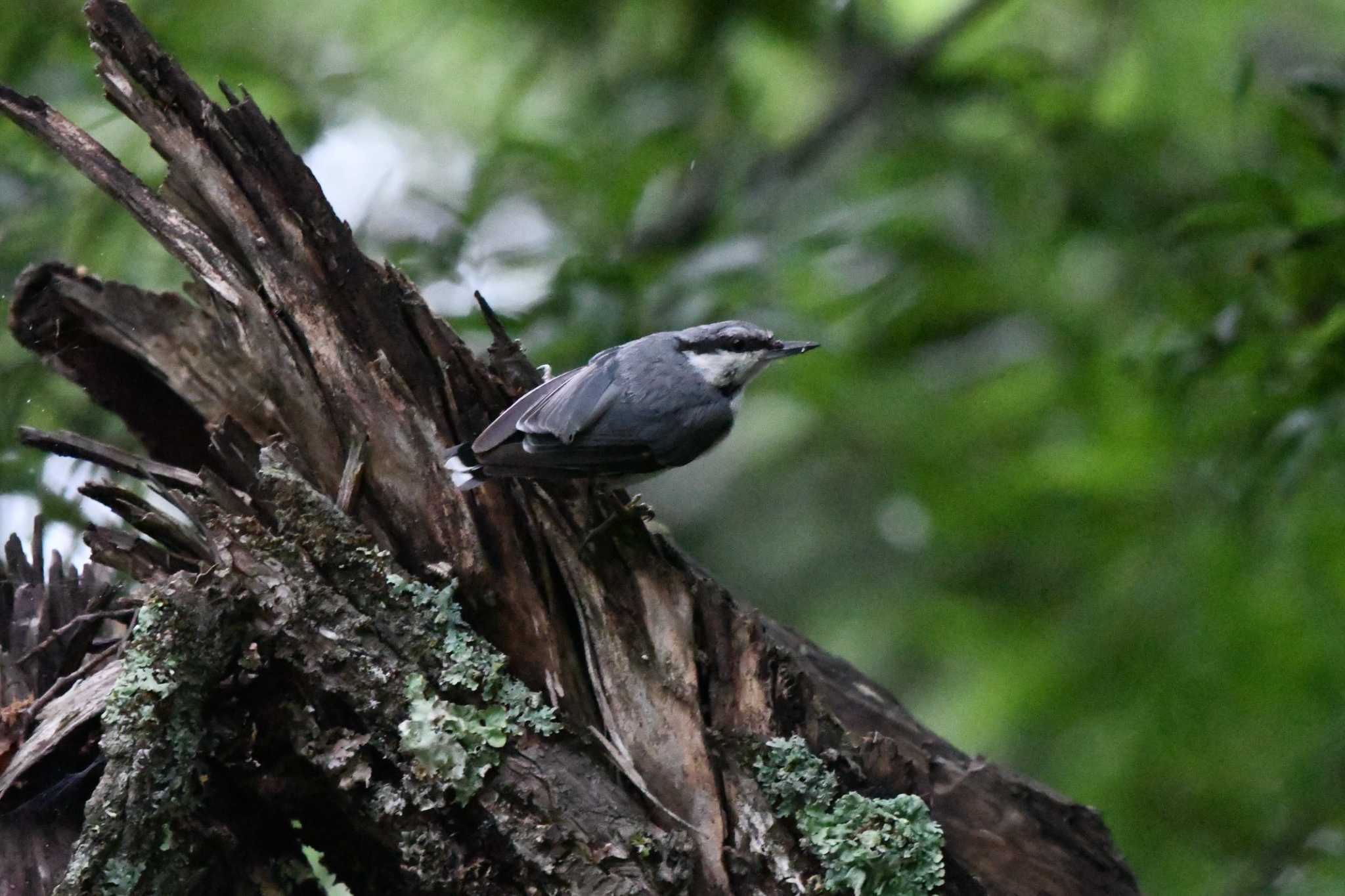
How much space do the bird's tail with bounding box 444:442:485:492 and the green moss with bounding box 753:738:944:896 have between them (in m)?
0.74

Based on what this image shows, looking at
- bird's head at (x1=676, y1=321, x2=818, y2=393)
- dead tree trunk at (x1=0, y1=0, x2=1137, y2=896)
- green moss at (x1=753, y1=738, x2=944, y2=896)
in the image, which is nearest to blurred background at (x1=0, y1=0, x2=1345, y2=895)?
bird's head at (x1=676, y1=321, x2=818, y2=393)

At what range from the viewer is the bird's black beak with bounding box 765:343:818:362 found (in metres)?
3.14

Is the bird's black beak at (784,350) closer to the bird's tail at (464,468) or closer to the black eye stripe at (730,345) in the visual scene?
the black eye stripe at (730,345)

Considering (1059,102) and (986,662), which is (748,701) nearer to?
(986,662)

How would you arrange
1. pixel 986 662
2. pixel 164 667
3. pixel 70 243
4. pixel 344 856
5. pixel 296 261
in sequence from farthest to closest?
pixel 986 662 → pixel 70 243 → pixel 296 261 → pixel 344 856 → pixel 164 667

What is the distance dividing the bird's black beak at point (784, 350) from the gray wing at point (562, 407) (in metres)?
0.51

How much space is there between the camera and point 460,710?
2.07m

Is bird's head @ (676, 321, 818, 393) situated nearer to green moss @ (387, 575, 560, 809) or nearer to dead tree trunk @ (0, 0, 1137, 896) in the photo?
dead tree trunk @ (0, 0, 1137, 896)

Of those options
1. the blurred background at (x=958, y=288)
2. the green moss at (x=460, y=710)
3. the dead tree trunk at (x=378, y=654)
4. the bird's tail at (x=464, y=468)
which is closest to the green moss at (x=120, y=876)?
the dead tree trunk at (x=378, y=654)

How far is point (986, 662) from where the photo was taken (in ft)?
14.8

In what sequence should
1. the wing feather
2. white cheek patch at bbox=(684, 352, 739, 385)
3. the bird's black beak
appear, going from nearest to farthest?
the wing feather, white cheek patch at bbox=(684, 352, 739, 385), the bird's black beak

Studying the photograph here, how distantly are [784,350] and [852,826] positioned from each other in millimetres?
1372

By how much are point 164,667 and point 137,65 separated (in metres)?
1.15

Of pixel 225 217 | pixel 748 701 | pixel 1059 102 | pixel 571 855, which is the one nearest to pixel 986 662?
pixel 1059 102
